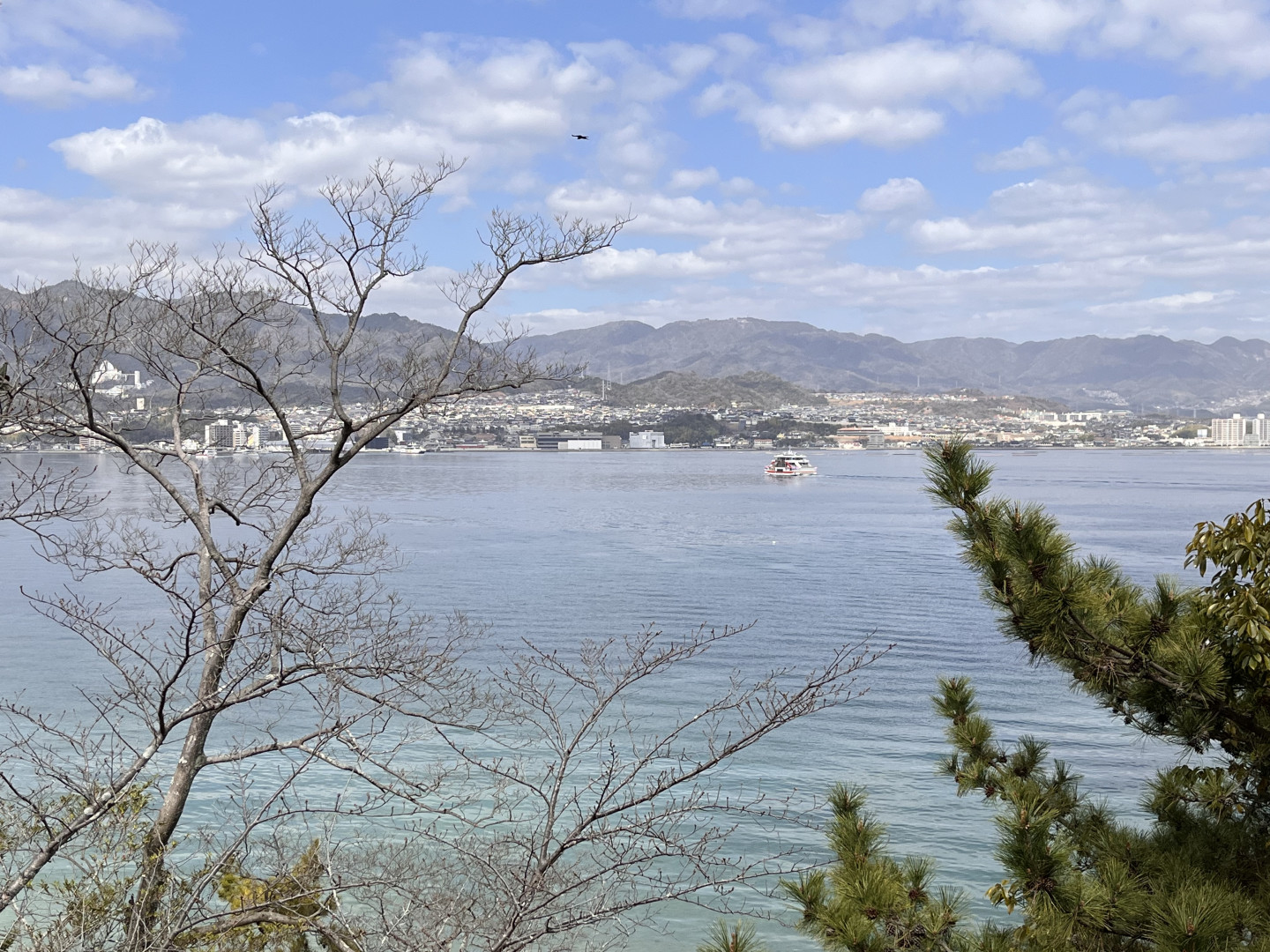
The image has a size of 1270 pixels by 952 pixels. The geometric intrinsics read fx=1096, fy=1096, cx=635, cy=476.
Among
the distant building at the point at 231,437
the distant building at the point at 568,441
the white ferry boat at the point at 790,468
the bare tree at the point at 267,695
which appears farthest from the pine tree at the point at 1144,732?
the distant building at the point at 568,441

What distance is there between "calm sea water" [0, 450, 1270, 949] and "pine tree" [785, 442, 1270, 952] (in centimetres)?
619

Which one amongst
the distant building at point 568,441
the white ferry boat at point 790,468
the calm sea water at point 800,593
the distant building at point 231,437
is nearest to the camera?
the distant building at point 231,437

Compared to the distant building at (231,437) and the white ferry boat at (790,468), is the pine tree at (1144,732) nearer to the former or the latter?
the distant building at (231,437)

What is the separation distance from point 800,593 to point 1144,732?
100 ft

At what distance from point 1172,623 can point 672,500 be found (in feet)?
243

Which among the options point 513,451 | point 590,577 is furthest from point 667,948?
point 513,451

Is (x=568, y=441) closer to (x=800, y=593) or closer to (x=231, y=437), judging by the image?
(x=231, y=437)

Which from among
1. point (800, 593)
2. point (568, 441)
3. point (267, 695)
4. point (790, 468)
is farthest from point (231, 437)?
point (568, 441)

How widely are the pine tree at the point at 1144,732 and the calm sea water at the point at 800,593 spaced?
20.3 feet

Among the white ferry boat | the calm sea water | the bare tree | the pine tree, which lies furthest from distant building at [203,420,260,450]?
the white ferry boat

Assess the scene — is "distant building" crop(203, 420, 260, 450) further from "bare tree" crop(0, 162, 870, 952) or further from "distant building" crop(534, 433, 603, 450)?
"distant building" crop(534, 433, 603, 450)

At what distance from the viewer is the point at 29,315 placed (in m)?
9.05

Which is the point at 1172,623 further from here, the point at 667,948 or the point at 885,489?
the point at 885,489

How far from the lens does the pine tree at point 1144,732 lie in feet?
17.4
